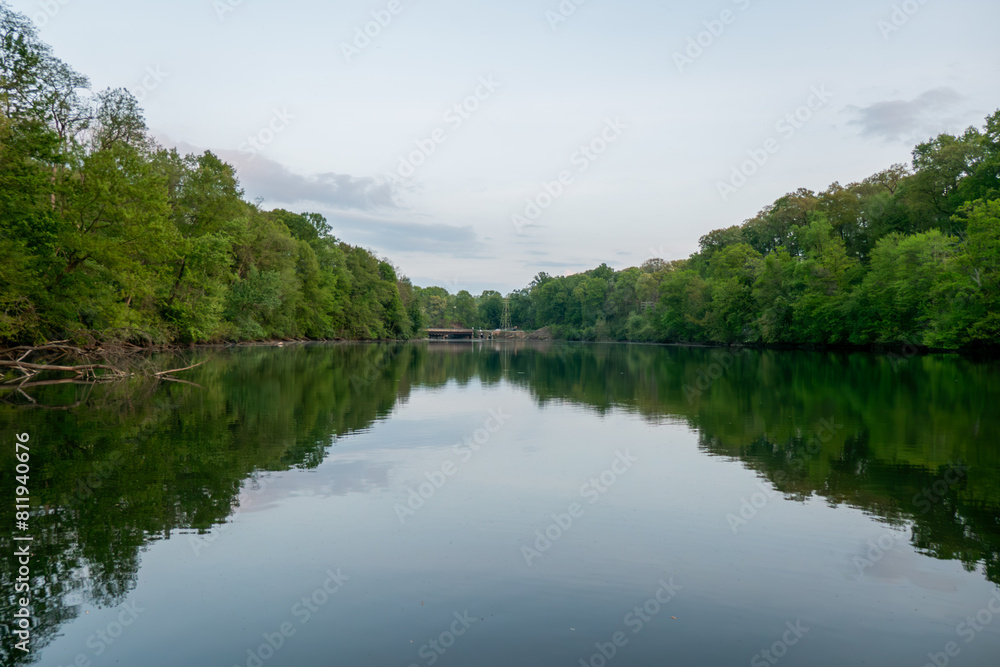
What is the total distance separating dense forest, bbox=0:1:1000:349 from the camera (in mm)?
25453

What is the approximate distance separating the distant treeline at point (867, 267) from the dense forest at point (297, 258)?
0.19m

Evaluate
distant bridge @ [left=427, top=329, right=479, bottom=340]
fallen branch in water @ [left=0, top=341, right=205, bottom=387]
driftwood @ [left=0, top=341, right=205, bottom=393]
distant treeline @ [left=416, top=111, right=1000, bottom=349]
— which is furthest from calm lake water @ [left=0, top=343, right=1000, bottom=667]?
distant bridge @ [left=427, top=329, right=479, bottom=340]

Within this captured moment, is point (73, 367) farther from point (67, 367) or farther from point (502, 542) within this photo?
point (502, 542)

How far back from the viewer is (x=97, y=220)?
27047 millimetres

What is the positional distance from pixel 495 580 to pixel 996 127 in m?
62.6

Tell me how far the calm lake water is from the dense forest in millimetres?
13443

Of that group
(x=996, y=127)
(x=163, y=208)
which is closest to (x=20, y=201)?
(x=163, y=208)

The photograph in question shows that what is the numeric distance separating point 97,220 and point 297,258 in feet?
151

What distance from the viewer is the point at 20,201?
937 inches

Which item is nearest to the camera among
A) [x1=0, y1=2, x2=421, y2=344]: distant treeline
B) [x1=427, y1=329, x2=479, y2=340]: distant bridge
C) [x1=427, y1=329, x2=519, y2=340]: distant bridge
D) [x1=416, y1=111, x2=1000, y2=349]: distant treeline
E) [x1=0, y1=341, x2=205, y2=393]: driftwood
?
[x1=0, y1=341, x2=205, y2=393]: driftwood

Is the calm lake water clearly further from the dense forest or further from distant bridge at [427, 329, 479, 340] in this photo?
distant bridge at [427, 329, 479, 340]

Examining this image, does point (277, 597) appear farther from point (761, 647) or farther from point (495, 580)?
point (761, 647)

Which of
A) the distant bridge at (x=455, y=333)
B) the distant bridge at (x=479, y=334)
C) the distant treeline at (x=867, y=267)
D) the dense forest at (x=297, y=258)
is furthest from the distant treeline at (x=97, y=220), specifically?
the distant bridge at (x=479, y=334)

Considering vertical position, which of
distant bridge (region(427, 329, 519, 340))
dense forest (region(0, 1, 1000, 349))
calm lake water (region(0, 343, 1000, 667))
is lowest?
distant bridge (region(427, 329, 519, 340))
